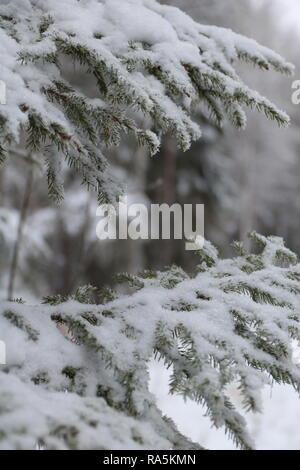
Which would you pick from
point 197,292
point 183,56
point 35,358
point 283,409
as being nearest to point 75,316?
point 35,358

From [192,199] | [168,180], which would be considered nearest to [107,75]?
[168,180]

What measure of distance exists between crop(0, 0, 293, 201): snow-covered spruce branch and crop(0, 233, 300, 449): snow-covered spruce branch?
1.59 feet

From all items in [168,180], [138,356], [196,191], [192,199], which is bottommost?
[138,356]

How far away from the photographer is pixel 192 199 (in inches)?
610

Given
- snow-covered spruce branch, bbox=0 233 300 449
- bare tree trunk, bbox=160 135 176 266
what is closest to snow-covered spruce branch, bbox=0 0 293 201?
snow-covered spruce branch, bbox=0 233 300 449

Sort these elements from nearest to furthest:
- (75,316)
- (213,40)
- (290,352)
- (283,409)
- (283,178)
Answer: (290,352) → (75,316) → (213,40) → (283,409) → (283,178)

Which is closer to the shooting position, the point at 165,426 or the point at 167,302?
the point at 165,426

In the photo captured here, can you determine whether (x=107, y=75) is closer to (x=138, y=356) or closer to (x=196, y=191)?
(x=138, y=356)

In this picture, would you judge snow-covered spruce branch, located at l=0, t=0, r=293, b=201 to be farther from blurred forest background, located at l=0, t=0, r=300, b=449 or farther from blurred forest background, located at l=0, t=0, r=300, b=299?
blurred forest background, located at l=0, t=0, r=300, b=299

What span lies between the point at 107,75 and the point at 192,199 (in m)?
13.8

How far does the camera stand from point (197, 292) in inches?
75.5

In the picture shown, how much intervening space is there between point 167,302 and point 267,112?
0.84 meters

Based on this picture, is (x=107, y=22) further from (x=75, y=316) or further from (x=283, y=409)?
(x=283, y=409)

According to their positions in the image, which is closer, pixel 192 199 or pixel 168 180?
pixel 168 180
